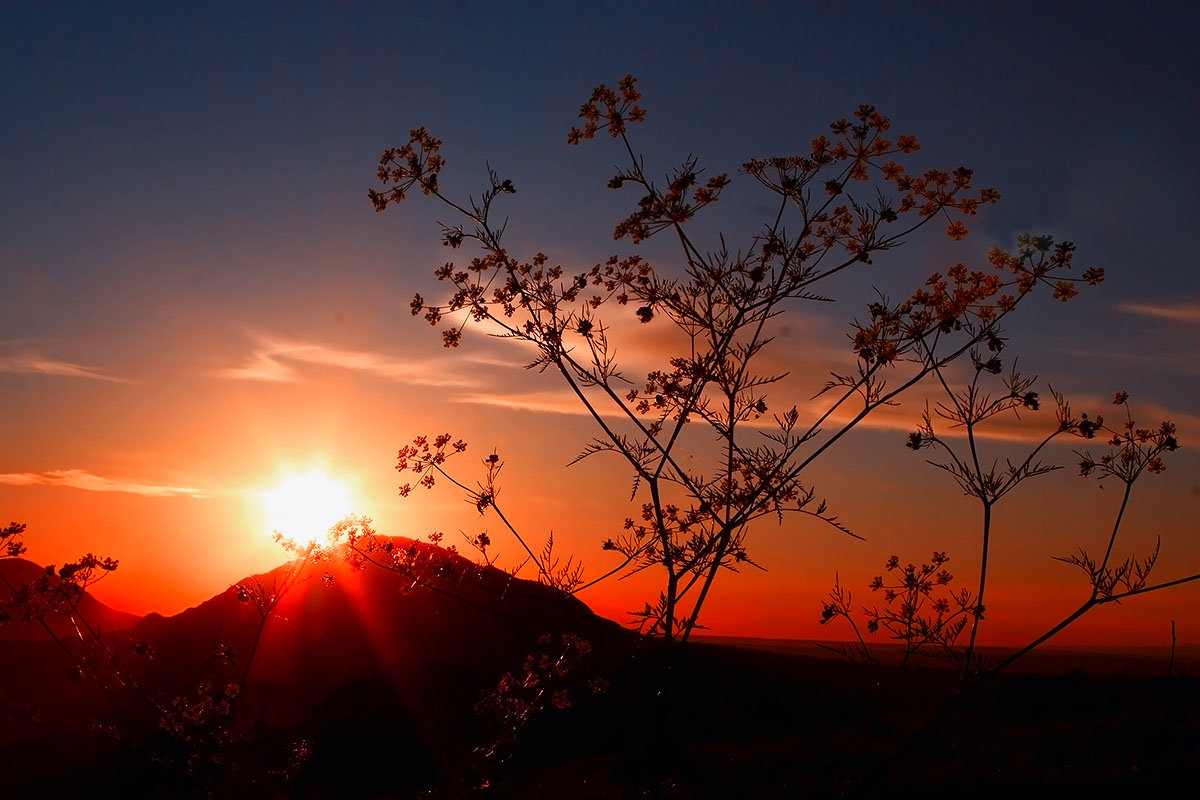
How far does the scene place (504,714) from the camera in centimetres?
801

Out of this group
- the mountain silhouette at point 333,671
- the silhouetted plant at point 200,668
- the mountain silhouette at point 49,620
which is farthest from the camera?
the mountain silhouette at point 49,620

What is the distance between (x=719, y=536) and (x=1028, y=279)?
3189 mm

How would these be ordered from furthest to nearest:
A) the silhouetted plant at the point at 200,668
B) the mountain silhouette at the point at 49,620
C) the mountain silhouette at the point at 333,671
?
the mountain silhouette at the point at 49,620 → the mountain silhouette at the point at 333,671 → the silhouetted plant at the point at 200,668

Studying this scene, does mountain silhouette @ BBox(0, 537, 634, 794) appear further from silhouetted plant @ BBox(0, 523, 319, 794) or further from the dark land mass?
silhouetted plant @ BBox(0, 523, 319, 794)

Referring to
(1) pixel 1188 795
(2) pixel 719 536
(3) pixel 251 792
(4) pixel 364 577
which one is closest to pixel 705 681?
(4) pixel 364 577

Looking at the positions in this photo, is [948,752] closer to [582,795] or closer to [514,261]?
[582,795]

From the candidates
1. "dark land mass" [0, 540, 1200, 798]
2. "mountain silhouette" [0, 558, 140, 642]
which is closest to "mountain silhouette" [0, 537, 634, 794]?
"dark land mass" [0, 540, 1200, 798]

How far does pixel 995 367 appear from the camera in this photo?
286 inches

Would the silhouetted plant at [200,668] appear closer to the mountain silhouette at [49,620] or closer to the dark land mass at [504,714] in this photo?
the dark land mass at [504,714]

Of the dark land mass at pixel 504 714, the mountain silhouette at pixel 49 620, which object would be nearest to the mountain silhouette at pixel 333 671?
the dark land mass at pixel 504 714

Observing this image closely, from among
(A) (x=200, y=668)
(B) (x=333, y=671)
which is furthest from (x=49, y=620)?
(A) (x=200, y=668)

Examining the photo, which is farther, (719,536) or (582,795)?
(582,795)

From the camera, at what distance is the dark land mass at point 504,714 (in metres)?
8.02

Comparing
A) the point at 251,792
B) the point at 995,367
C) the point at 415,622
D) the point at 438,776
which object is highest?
the point at 995,367
